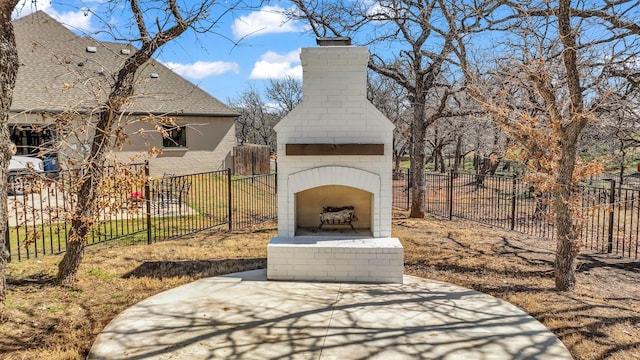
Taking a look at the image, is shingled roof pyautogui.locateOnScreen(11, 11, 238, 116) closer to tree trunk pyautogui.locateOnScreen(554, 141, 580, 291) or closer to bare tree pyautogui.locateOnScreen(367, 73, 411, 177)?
bare tree pyautogui.locateOnScreen(367, 73, 411, 177)

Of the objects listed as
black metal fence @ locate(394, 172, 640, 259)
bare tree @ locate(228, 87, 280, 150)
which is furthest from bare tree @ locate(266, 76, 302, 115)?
black metal fence @ locate(394, 172, 640, 259)

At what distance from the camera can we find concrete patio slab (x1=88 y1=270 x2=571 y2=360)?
3830 mm

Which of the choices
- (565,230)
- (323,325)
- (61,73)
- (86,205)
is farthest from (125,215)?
(565,230)

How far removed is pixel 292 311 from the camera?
4.81 m

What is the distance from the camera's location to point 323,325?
4.43m

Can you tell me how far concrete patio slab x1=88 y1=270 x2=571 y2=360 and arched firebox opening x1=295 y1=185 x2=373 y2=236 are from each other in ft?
4.72

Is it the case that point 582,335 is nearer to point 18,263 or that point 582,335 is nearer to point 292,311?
point 292,311

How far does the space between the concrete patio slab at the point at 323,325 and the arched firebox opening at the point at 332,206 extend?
1.44m

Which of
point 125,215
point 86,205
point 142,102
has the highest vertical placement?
point 142,102

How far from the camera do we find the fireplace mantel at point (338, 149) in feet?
20.1

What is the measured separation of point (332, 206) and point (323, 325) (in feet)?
9.36

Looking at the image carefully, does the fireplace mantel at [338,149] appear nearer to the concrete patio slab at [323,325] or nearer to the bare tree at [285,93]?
the concrete patio slab at [323,325]

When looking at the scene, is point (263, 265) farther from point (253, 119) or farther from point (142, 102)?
point (253, 119)

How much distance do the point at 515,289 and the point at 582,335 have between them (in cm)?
153
